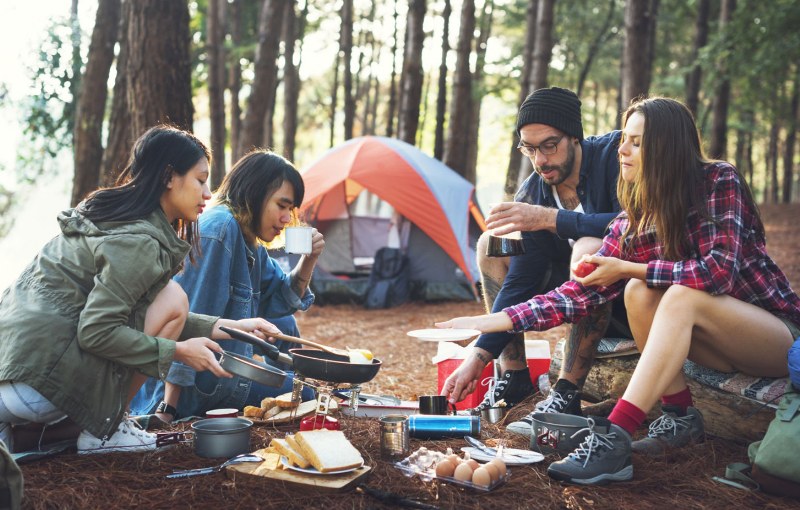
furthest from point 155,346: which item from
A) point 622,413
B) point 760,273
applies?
point 760,273

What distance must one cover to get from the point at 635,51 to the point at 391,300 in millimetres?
3850

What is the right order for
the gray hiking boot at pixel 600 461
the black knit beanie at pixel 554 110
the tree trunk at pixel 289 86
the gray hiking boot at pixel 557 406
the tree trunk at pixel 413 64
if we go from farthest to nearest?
the tree trunk at pixel 289 86
the tree trunk at pixel 413 64
the black knit beanie at pixel 554 110
the gray hiking boot at pixel 557 406
the gray hiking boot at pixel 600 461

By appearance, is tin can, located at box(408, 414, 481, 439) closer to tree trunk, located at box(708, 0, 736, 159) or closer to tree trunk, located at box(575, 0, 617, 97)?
tree trunk, located at box(708, 0, 736, 159)

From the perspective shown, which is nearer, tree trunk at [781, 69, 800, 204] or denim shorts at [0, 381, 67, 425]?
denim shorts at [0, 381, 67, 425]

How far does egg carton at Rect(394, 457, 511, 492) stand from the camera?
241 centimetres

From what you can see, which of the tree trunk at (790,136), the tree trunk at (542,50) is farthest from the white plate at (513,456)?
the tree trunk at (790,136)

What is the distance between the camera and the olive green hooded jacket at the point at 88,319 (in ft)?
7.91

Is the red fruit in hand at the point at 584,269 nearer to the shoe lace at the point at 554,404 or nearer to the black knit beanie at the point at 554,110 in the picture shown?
the shoe lace at the point at 554,404

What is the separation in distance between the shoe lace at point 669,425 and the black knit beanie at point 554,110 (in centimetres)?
147

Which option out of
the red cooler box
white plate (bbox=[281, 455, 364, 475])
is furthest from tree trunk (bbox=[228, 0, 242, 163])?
white plate (bbox=[281, 455, 364, 475])

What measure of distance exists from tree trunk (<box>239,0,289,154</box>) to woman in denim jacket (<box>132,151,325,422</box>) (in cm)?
484

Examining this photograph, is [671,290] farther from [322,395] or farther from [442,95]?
[442,95]

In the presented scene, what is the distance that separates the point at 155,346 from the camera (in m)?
2.49

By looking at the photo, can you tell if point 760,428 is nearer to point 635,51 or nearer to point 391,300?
point 635,51
